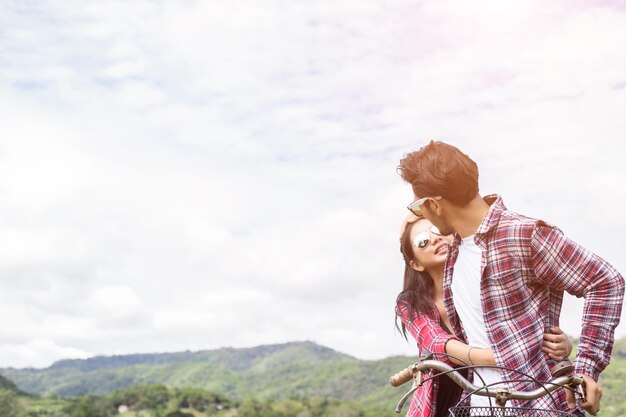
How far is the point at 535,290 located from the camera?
2.59 metres

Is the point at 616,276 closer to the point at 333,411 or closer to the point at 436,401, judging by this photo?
the point at 436,401

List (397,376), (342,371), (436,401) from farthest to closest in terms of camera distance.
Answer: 1. (342,371)
2. (436,401)
3. (397,376)

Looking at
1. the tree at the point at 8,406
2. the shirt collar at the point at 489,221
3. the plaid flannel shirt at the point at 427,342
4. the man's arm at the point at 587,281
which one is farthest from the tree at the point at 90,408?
the man's arm at the point at 587,281

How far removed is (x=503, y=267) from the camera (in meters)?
2.54

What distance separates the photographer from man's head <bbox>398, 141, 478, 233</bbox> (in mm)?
2582

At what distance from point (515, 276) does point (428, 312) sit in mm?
659

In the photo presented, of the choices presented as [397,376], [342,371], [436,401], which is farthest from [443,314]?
[342,371]

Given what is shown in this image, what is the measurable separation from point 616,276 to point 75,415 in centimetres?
8189

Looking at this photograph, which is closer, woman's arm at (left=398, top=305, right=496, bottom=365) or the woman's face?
woman's arm at (left=398, top=305, right=496, bottom=365)

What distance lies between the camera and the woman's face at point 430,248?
3.20 metres

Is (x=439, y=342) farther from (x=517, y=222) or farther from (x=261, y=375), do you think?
(x=261, y=375)

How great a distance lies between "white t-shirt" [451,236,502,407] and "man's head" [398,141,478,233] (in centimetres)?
15

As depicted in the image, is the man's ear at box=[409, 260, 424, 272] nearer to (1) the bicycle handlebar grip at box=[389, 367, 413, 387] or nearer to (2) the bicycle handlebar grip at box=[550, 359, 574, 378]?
(1) the bicycle handlebar grip at box=[389, 367, 413, 387]

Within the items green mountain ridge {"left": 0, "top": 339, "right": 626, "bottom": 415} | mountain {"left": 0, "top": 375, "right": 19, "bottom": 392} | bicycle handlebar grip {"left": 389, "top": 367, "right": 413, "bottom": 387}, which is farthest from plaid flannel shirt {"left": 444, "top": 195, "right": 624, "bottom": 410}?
mountain {"left": 0, "top": 375, "right": 19, "bottom": 392}
